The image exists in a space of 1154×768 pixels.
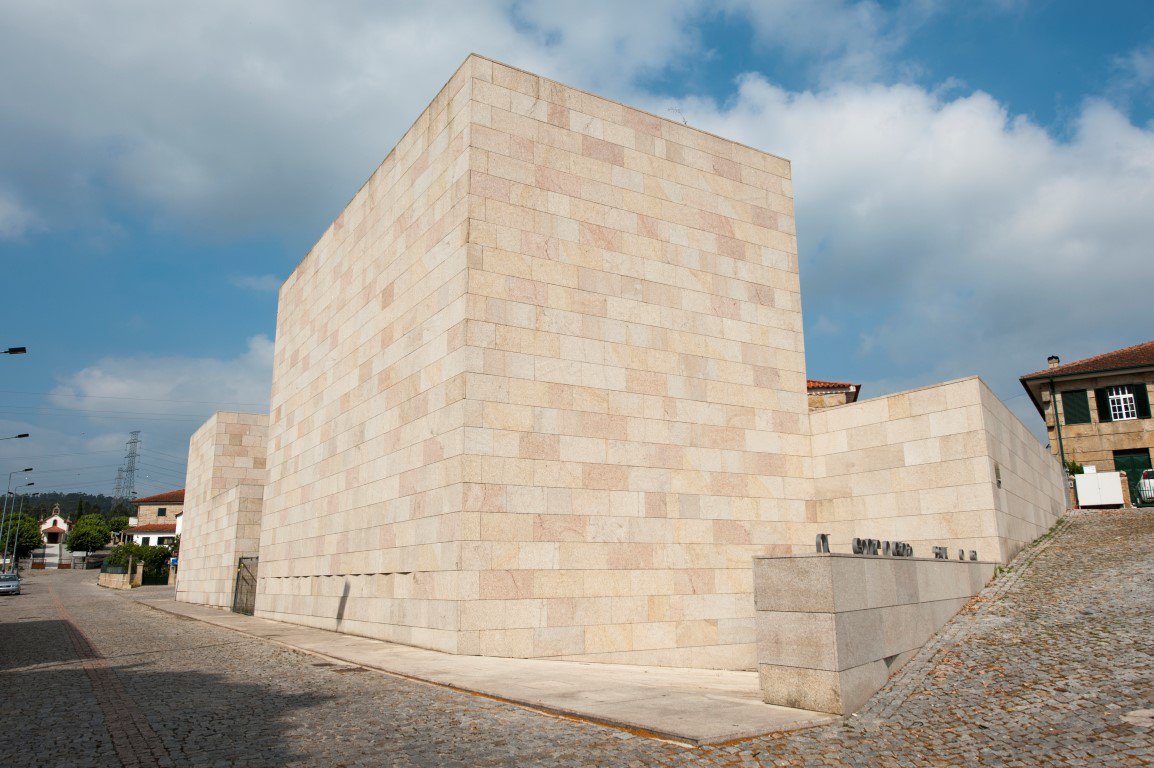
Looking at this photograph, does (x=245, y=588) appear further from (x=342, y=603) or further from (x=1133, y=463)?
(x=1133, y=463)

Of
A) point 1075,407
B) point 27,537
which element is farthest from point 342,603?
point 27,537

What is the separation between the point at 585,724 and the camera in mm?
8617

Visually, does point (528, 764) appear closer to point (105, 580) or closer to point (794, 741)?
point (794, 741)

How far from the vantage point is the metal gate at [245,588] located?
100 ft

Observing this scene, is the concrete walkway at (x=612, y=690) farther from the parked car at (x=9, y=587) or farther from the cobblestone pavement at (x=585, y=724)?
the parked car at (x=9, y=587)

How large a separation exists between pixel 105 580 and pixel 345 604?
58.7 meters

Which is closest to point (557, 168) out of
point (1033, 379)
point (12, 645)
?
point (12, 645)

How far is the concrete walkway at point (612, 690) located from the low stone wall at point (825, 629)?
1.11 feet

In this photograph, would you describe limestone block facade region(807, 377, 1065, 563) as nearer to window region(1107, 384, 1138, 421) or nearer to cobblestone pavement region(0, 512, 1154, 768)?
cobblestone pavement region(0, 512, 1154, 768)

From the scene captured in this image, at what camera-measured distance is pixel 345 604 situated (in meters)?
20.6

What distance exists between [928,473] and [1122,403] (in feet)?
98.7

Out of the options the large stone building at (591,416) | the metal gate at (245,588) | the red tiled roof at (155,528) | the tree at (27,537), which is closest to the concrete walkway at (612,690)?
the large stone building at (591,416)

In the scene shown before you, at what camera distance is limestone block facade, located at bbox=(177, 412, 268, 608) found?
34.3m

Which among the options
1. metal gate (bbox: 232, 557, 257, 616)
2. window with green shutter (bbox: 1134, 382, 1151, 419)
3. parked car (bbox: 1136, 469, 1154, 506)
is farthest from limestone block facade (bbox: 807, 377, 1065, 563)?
window with green shutter (bbox: 1134, 382, 1151, 419)
